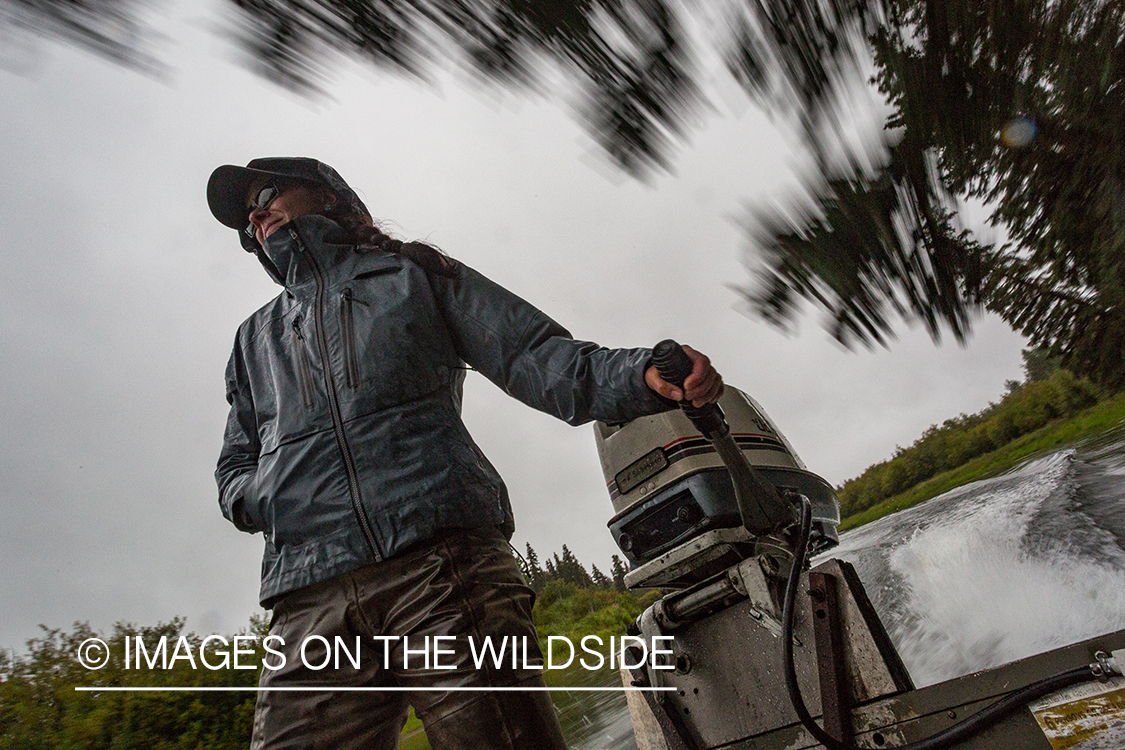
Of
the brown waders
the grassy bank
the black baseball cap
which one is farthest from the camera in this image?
the grassy bank

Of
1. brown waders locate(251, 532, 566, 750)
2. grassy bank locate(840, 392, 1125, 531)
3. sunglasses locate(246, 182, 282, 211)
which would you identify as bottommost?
brown waders locate(251, 532, 566, 750)

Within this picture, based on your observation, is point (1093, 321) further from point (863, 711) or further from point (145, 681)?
point (145, 681)

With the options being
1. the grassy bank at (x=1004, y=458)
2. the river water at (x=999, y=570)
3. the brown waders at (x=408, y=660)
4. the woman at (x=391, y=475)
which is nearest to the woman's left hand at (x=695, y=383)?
the woman at (x=391, y=475)

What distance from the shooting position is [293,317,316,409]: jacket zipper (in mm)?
1040

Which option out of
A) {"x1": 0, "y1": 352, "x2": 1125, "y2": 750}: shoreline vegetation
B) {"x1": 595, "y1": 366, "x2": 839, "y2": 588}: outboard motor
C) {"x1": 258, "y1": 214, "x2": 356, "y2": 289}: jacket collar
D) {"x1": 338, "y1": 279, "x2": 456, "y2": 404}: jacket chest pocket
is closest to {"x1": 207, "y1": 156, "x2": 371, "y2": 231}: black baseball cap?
{"x1": 258, "y1": 214, "x2": 356, "y2": 289}: jacket collar

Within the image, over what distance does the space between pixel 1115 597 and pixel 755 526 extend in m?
2.03

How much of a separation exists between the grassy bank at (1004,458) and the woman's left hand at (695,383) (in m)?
5.23

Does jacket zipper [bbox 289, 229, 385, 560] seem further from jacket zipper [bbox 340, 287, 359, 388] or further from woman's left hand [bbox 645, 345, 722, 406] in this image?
woman's left hand [bbox 645, 345, 722, 406]

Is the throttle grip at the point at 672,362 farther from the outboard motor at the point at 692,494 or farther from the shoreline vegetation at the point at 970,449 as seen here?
the shoreline vegetation at the point at 970,449

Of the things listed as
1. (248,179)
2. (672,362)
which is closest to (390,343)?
(672,362)

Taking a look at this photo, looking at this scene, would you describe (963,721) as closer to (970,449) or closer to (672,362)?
(672,362)

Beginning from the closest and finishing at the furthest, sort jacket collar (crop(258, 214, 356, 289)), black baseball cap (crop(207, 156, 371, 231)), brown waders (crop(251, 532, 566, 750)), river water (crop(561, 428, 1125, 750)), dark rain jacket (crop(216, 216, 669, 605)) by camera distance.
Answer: brown waders (crop(251, 532, 566, 750))
dark rain jacket (crop(216, 216, 669, 605))
jacket collar (crop(258, 214, 356, 289))
black baseball cap (crop(207, 156, 371, 231))
river water (crop(561, 428, 1125, 750))

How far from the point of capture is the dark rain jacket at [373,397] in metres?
0.91

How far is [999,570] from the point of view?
3.01 m
